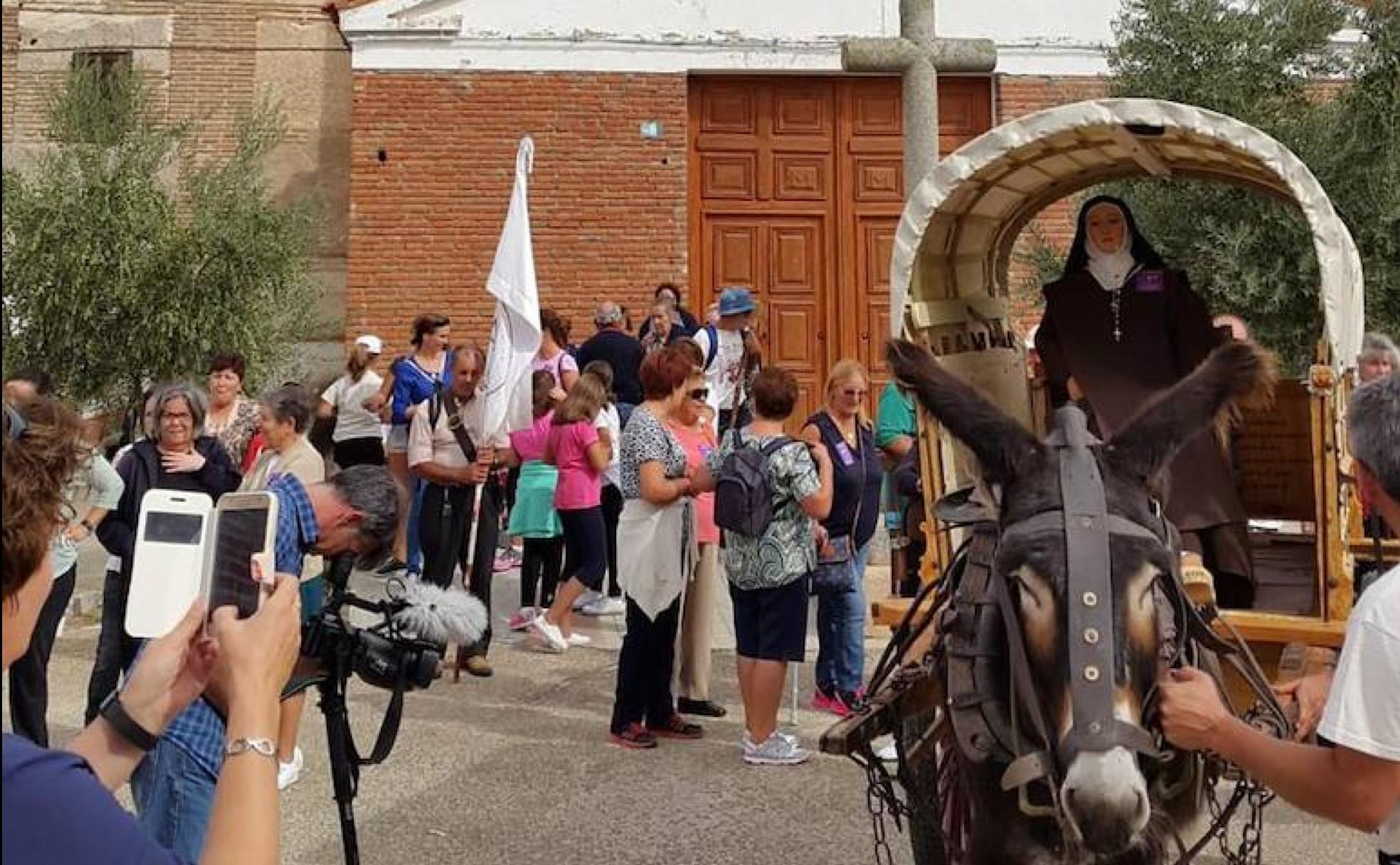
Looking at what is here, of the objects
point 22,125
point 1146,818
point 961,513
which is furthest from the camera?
point 22,125

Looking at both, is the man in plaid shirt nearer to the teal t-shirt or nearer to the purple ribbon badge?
the purple ribbon badge

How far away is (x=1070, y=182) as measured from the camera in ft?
20.6

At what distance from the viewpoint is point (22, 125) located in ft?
58.1

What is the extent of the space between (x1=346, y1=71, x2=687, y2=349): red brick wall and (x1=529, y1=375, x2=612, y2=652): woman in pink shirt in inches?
246

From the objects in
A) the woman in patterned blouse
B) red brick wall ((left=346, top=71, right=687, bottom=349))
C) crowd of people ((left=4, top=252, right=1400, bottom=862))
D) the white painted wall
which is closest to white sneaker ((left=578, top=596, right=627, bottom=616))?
crowd of people ((left=4, top=252, right=1400, bottom=862))

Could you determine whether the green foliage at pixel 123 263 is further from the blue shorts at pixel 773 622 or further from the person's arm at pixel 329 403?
the blue shorts at pixel 773 622

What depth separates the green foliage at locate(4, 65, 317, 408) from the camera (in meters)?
11.7

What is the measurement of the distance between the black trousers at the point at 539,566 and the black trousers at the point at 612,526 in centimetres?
56

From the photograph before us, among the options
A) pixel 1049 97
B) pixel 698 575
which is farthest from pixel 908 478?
pixel 1049 97

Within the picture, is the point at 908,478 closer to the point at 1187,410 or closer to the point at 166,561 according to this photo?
the point at 1187,410

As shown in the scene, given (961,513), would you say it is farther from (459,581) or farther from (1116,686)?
(459,581)

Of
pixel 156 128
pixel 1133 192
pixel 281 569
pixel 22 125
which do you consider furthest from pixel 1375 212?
pixel 22 125

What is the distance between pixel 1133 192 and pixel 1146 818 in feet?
30.0

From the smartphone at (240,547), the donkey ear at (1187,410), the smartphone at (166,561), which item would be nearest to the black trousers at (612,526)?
the donkey ear at (1187,410)
